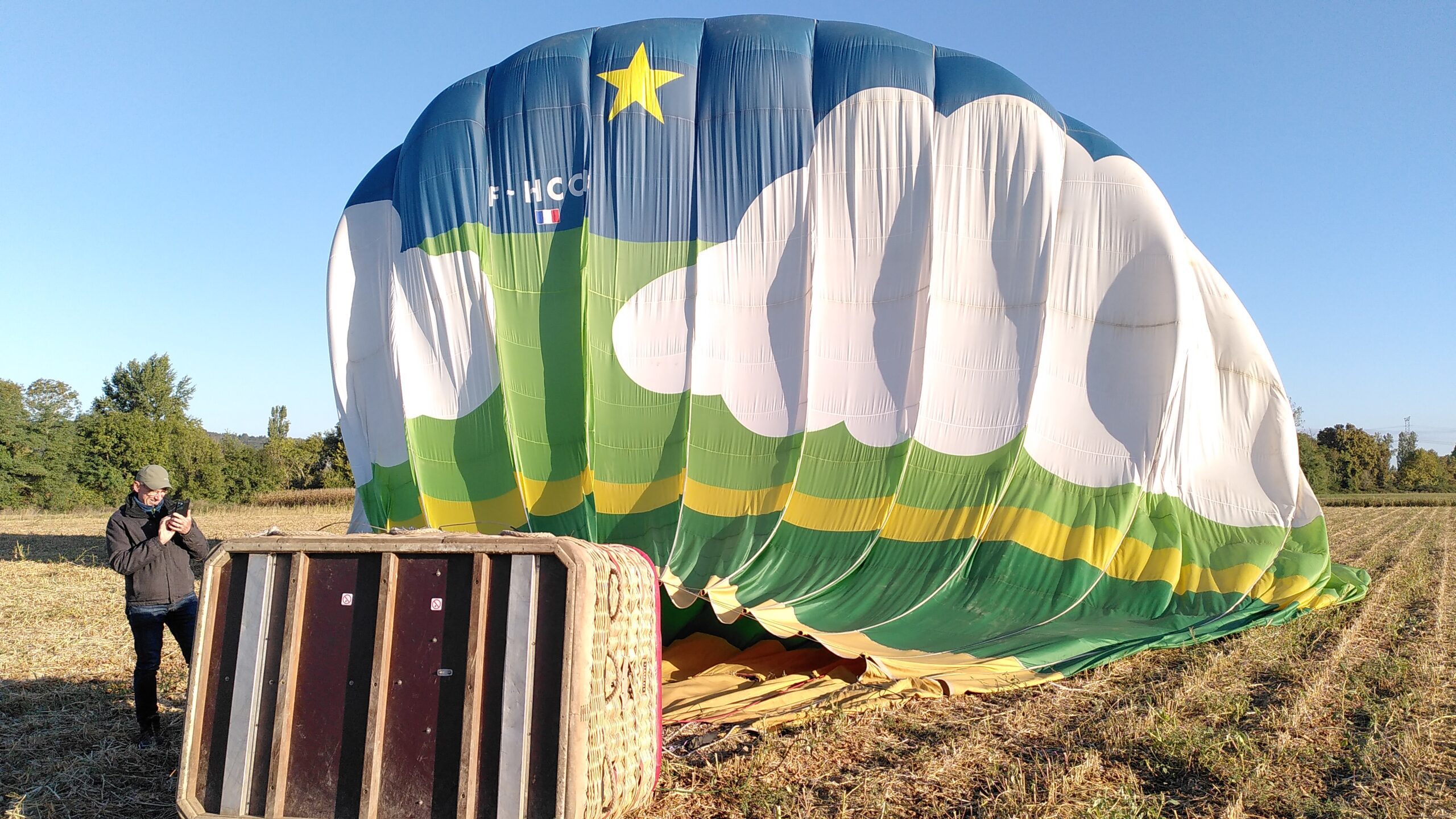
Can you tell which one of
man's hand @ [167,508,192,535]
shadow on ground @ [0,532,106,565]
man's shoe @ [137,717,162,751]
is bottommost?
man's shoe @ [137,717,162,751]

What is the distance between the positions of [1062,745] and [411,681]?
114 inches

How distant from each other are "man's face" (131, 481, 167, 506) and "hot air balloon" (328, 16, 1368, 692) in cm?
215

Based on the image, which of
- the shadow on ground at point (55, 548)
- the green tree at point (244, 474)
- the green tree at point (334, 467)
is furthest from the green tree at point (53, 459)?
the shadow on ground at point (55, 548)

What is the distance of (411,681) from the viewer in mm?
3148

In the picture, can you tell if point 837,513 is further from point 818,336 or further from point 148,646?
point 148,646

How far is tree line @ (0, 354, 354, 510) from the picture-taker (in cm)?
2734

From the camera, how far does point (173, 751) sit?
14.1 feet

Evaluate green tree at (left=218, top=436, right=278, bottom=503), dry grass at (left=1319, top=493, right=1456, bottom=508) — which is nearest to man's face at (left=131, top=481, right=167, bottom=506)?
green tree at (left=218, top=436, right=278, bottom=503)

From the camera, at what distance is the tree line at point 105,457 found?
27.3 m

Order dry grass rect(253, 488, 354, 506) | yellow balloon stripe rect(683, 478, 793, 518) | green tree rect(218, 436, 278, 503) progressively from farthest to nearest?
green tree rect(218, 436, 278, 503) → dry grass rect(253, 488, 354, 506) → yellow balloon stripe rect(683, 478, 793, 518)

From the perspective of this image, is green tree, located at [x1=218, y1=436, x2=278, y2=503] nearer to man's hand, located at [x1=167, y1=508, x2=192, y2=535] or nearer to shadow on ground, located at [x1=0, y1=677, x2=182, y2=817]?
shadow on ground, located at [x1=0, y1=677, x2=182, y2=817]

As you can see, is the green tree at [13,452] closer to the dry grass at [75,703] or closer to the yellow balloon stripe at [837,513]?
the dry grass at [75,703]

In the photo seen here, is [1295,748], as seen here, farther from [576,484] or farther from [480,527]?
[480,527]

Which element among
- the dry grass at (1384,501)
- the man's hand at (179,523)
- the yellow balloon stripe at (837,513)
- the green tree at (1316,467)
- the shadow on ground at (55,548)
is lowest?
the shadow on ground at (55,548)
